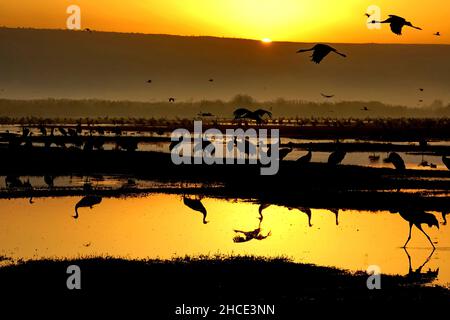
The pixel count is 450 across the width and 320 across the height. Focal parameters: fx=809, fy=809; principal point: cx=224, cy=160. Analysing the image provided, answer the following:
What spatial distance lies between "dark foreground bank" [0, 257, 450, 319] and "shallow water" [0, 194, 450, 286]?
46.4 inches

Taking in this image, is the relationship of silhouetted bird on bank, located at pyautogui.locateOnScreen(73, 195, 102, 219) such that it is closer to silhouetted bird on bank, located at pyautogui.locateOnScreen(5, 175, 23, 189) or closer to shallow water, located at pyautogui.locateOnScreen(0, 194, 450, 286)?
shallow water, located at pyautogui.locateOnScreen(0, 194, 450, 286)

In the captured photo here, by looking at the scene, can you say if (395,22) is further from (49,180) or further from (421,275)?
(49,180)

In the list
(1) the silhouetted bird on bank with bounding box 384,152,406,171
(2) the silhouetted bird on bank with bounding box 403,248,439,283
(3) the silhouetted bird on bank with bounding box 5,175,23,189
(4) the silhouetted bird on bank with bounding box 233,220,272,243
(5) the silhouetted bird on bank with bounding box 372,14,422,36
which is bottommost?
(2) the silhouetted bird on bank with bounding box 403,248,439,283

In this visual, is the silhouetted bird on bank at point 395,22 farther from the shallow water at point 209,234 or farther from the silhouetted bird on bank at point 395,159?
the silhouetted bird on bank at point 395,159

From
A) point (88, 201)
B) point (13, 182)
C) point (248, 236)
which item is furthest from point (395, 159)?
point (13, 182)

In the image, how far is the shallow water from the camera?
18406mm

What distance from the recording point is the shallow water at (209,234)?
60.4 ft

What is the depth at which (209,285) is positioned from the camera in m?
15.0

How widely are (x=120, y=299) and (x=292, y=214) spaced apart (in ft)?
41.1

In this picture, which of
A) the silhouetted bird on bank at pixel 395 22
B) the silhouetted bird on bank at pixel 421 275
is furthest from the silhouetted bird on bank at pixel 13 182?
the silhouetted bird on bank at pixel 421 275

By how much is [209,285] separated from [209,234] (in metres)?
6.42

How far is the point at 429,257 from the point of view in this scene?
724 inches

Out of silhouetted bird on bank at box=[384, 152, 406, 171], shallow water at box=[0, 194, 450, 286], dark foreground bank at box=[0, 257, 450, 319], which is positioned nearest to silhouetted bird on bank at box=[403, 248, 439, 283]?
dark foreground bank at box=[0, 257, 450, 319]
